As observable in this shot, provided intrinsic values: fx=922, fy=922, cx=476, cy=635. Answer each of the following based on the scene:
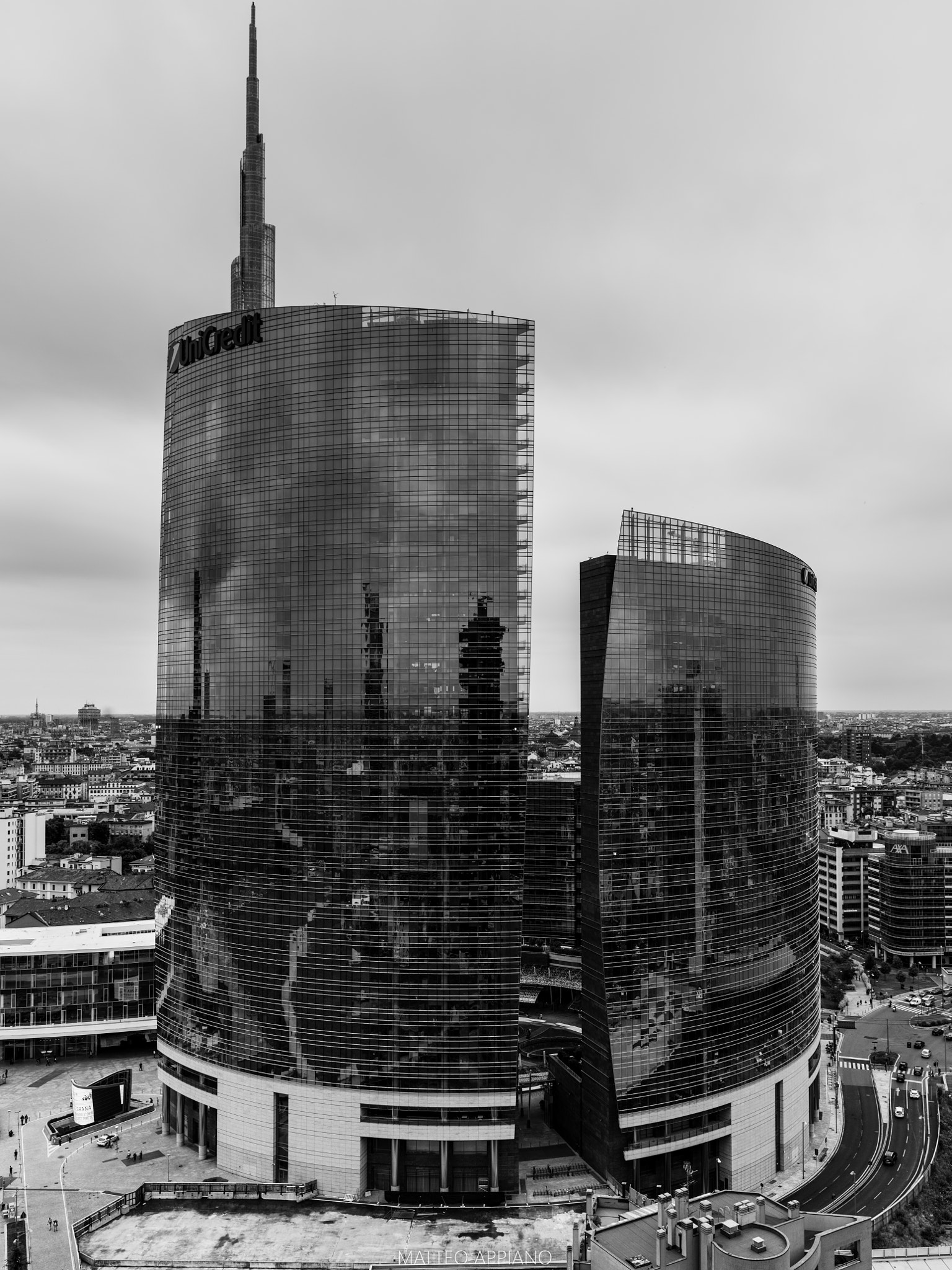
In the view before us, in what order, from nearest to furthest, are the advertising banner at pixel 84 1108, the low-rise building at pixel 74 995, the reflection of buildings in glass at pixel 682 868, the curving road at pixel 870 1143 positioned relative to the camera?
the reflection of buildings in glass at pixel 682 868 → the curving road at pixel 870 1143 → the advertising banner at pixel 84 1108 → the low-rise building at pixel 74 995

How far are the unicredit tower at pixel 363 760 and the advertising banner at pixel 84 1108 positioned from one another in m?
16.0

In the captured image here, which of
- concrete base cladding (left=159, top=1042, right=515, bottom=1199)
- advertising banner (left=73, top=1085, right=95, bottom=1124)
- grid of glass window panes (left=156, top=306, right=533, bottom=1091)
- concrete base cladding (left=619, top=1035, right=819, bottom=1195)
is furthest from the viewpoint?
advertising banner (left=73, top=1085, right=95, bottom=1124)

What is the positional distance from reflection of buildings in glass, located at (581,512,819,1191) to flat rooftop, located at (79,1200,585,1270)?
68.1ft

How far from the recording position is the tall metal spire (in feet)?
527

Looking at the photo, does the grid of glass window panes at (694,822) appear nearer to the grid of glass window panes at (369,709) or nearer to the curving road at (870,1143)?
the grid of glass window panes at (369,709)

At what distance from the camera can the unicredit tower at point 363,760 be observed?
11925 centimetres

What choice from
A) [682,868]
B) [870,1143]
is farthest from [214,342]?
[870,1143]

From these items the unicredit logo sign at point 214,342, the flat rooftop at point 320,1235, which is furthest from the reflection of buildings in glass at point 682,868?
the unicredit logo sign at point 214,342

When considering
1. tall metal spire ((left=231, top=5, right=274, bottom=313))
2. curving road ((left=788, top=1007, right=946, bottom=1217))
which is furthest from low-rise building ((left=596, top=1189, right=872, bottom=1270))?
tall metal spire ((left=231, top=5, right=274, bottom=313))

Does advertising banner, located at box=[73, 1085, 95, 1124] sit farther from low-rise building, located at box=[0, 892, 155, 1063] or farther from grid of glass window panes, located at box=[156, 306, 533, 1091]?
low-rise building, located at box=[0, 892, 155, 1063]

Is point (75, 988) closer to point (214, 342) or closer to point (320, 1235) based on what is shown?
point (320, 1235)

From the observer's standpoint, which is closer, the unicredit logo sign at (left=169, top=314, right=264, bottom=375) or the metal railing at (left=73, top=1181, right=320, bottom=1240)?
the metal railing at (left=73, top=1181, right=320, bottom=1240)

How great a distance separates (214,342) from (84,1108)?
11820 centimetres

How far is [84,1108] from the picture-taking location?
14088cm
